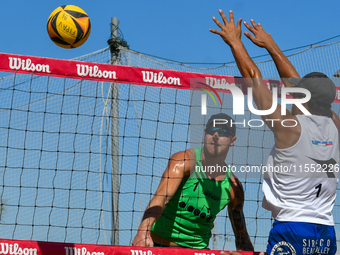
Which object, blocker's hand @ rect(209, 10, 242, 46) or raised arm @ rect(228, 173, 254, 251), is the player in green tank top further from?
blocker's hand @ rect(209, 10, 242, 46)

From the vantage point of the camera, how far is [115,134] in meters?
6.61

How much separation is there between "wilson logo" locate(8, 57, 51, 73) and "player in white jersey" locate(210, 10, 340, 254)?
220 cm

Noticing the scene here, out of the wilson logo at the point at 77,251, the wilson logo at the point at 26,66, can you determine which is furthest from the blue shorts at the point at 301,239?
Answer: the wilson logo at the point at 26,66

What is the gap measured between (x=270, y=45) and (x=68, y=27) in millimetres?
3295

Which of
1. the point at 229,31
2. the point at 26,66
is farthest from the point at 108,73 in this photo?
the point at 229,31

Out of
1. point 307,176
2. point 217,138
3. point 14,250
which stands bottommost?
point 14,250

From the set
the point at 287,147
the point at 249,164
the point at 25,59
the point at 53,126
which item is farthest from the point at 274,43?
the point at 53,126

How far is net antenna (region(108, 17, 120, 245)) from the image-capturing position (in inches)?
238

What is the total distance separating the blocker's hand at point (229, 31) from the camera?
3.70 meters

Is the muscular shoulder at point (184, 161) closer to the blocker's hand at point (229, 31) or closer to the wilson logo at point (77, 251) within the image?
the wilson logo at point (77, 251)

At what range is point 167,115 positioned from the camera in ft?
21.0

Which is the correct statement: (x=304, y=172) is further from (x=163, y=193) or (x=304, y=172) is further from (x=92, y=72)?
(x=92, y=72)

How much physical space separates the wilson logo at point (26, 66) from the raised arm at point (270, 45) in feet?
6.81

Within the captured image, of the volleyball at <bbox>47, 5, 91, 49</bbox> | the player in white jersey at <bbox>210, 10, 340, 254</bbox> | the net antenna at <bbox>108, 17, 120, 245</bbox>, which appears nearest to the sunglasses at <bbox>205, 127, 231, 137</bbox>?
the player in white jersey at <bbox>210, 10, 340, 254</bbox>
